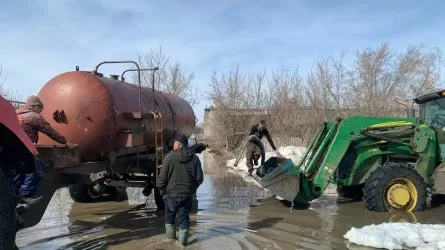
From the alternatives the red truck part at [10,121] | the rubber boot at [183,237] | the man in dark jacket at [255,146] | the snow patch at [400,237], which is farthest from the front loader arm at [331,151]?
the red truck part at [10,121]

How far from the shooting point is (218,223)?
26.2 feet

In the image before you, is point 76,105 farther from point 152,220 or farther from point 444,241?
point 444,241

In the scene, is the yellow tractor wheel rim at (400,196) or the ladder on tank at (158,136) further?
the ladder on tank at (158,136)

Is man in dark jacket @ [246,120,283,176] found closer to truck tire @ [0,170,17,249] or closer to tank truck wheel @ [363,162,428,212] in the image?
tank truck wheel @ [363,162,428,212]

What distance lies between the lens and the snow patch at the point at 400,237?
6265mm

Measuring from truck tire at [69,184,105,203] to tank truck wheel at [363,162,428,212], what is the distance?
6056 mm

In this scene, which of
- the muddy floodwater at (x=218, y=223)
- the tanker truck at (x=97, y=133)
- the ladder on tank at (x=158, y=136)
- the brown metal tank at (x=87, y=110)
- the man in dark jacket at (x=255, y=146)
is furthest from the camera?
the man in dark jacket at (x=255, y=146)

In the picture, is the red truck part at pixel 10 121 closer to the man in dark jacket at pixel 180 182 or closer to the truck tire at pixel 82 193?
A: the man in dark jacket at pixel 180 182

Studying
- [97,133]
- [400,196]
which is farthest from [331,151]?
[97,133]

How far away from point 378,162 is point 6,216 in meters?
7.87

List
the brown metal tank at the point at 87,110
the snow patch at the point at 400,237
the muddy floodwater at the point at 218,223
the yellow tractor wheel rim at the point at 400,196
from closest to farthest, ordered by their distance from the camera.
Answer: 1. the snow patch at the point at 400,237
2. the muddy floodwater at the point at 218,223
3. the brown metal tank at the point at 87,110
4. the yellow tractor wheel rim at the point at 400,196

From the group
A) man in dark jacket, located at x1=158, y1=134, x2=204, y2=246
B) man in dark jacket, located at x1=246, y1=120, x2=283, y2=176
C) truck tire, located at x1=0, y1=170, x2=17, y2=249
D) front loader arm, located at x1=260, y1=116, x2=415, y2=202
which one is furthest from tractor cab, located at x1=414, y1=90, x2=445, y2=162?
truck tire, located at x1=0, y1=170, x2=17, y2=249

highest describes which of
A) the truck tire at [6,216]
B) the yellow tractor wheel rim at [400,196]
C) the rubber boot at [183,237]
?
the truck tire at [6,216]

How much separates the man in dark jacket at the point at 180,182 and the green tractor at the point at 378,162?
271cm
